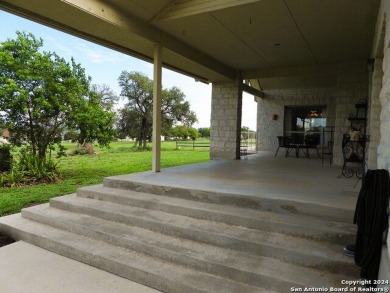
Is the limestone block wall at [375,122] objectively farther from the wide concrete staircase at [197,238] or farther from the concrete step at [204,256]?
the concrete step at [204,256]

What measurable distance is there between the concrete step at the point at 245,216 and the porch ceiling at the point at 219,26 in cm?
260

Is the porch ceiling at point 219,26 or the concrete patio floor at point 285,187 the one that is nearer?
the concrete patio floor at point 285,187

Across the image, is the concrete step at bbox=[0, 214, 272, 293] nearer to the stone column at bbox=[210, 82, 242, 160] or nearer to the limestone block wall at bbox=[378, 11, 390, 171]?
the limestone block wall at bbox=[378, 11, 390, 171]

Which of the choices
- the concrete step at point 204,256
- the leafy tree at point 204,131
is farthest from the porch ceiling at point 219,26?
the leafy tree at point 204,131

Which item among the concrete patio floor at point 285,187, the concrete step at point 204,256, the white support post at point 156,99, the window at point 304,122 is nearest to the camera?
the concrete step at point 204,256

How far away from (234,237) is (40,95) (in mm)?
5810

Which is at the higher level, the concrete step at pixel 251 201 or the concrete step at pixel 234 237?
the concrete step at pixel 251 201

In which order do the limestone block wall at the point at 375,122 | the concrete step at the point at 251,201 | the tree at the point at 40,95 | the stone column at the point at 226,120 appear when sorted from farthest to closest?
the stone column at the point at 226,120, the tree at the point at 40,95, the limestone block wall at the point at 375,122, the concrete step at the point at 251,201

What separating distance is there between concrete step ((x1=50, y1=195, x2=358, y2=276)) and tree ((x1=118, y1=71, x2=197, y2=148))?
1414cm

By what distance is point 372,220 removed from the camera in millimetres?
1799

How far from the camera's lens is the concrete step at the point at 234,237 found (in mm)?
2192

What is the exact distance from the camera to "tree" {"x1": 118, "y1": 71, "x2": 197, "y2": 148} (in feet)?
56.1

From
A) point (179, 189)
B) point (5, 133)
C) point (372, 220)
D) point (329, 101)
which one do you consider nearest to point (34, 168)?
point (5, 133)

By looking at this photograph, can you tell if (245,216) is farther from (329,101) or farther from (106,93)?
(106,93)
